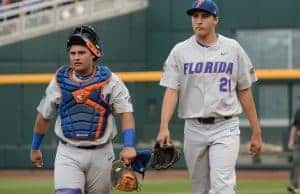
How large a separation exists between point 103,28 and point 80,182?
20801 mm

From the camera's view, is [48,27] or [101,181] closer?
[101,181]

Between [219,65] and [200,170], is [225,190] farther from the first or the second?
[219,65]

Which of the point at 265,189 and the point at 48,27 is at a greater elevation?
the point at 48,27

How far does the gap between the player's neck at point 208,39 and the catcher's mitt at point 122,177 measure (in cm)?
126

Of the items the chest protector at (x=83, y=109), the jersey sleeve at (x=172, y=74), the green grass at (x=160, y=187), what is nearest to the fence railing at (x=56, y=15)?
the green grass at (x=160, y=187)

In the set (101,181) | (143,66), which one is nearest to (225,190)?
(101,181)

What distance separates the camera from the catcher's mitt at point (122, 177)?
657cm

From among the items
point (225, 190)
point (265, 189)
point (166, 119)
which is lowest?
point (265, 189)

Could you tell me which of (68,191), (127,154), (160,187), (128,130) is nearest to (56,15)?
(160,187)

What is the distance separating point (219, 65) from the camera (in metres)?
6.86

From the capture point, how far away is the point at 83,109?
21.3ft

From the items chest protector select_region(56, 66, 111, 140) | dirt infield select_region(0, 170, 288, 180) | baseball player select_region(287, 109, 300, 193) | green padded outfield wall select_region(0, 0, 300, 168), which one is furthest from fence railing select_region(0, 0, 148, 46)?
chest protector select_region(56, 66, 111, 140)

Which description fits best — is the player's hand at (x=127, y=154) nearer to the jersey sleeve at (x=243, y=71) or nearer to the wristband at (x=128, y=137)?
the wristband at (x=128, y=137)

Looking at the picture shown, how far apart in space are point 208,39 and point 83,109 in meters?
1.27
